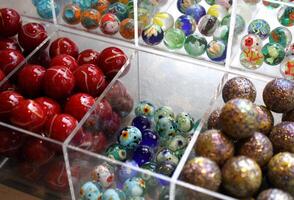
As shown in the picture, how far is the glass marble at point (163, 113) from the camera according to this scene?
132 centimetres

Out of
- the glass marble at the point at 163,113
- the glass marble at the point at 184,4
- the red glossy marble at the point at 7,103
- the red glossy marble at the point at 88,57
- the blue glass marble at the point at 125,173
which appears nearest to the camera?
the blue glass marble at the point at 125,173

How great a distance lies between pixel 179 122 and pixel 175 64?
23 centimetres

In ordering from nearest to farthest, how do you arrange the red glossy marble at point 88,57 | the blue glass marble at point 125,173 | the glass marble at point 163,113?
the blue glass marble at point 125,173, the glass marble at point 163,113, the red glossy marble at point 88,57

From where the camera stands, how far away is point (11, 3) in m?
1.78

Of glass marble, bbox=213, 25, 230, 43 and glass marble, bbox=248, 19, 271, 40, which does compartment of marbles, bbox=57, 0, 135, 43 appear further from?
glass marble, bbox=248, 19, 271, 40

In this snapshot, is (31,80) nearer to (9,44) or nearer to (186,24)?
(9,44)

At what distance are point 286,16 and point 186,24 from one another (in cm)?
31

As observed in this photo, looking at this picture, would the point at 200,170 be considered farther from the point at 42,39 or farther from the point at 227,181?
the point at 42,39

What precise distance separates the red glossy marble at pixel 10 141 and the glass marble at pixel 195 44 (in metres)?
0.58

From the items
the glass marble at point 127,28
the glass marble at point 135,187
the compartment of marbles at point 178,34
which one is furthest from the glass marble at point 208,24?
the glass marble at point 135,187

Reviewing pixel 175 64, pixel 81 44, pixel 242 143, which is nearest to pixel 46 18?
pixel 81 44

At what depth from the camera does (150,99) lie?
4.70 ft

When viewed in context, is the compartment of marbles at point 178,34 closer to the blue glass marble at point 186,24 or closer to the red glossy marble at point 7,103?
the blue glass marble at point 186,24

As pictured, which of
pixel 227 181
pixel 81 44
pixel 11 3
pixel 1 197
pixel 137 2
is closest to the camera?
pixel 227 181
